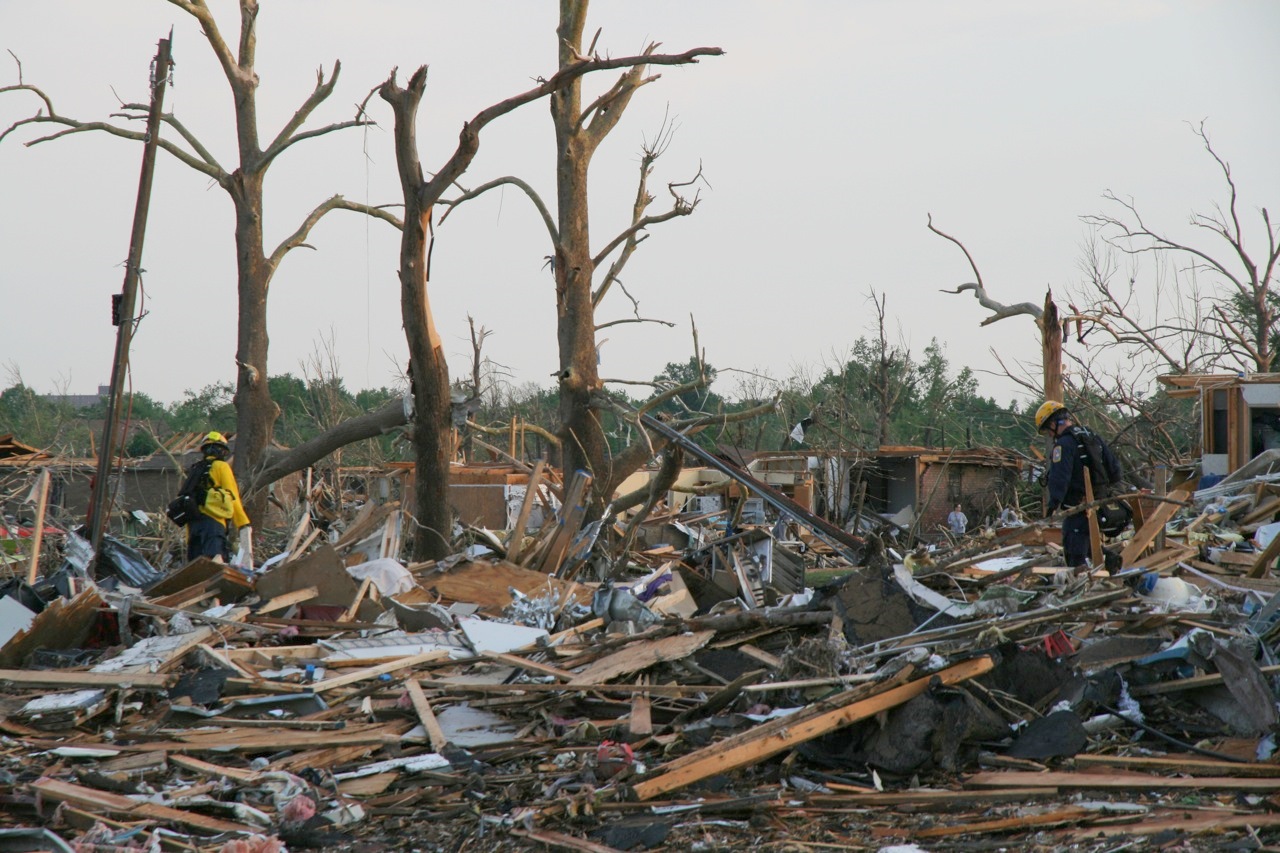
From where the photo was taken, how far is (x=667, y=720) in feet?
18.1

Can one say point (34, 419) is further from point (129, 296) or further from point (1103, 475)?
point (1103, 475)

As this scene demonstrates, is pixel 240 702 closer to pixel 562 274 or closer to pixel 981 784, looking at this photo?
pixel 981 784

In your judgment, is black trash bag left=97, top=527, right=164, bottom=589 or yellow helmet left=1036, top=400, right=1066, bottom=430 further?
black trash bag left=97, top=527, right=164, bottom=589

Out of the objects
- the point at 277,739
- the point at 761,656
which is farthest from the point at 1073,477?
the point at 277,739

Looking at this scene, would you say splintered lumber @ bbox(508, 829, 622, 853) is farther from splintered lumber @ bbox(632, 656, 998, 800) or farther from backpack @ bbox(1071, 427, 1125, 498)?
backpack @ bbox(1071, 427, 1125, 498)

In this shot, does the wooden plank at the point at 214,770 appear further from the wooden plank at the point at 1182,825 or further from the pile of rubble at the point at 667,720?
the wooden plank at the point at 1182,825

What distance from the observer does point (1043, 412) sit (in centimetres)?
910

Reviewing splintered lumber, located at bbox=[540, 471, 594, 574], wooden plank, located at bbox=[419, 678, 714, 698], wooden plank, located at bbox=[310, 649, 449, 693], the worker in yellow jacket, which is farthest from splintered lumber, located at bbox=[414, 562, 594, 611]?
wooden plank, located at bbox=[419, 678, 714, 698]

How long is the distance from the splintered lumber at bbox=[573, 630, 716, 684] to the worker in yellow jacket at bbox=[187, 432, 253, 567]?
188 inches

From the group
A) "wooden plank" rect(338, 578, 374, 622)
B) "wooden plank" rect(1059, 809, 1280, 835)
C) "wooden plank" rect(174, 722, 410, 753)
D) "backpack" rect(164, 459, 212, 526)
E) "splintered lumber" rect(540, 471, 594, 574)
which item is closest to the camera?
"wooden plank" rect(1059, 809, 1280, 835)

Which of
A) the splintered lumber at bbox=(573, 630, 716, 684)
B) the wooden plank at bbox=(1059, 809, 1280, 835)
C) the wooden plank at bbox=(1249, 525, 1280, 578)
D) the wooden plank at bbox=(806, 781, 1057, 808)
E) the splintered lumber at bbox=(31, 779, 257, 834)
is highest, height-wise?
the wooden plank at bbox=(1249, 525, 1280, 578)

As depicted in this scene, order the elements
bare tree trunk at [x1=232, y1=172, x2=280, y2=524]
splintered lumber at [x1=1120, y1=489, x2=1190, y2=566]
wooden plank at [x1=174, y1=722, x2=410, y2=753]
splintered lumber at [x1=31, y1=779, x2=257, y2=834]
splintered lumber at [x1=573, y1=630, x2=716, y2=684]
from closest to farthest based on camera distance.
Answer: splintered lumber at [x1=31, y1=779, x2=257, y2=834] < wooden plank at [x1=174, y1=722, x2=410, y2=753] < splintered lumber at [x1=573, y1=630, x2=716, y2=684] < splintered lumber at [x1=1120, y1=489, x2=1190, y2=566] < bare tree trunk at [x1=232, y1=172, x2=280, y2=524]

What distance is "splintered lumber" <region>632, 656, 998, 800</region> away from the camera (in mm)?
4468

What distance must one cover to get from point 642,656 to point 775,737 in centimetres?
146
